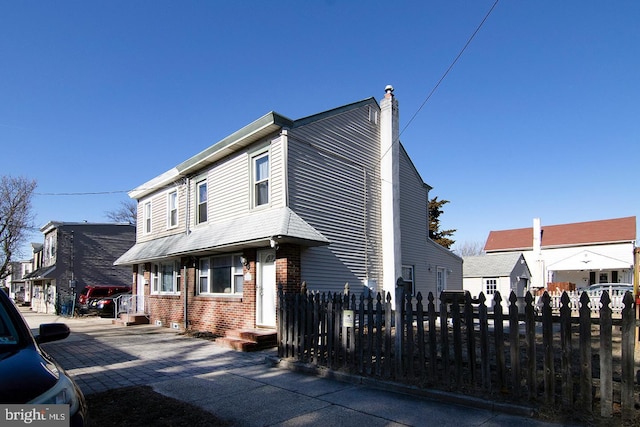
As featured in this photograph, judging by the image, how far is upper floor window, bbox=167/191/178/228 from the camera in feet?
→ 58.4

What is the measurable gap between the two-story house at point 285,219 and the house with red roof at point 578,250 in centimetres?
2416

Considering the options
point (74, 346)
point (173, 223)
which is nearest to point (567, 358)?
point (74, 346)

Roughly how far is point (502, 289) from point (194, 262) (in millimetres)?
26183

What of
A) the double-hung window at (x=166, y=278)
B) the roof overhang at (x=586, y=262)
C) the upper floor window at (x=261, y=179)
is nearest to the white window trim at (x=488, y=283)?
the roof overhang at (x=586, y=262)

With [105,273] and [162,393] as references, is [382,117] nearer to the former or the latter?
[162,393]

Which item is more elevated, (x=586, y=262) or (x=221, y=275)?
(x=221, y=275)

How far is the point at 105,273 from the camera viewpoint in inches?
1201

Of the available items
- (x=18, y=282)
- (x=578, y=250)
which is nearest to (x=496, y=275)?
(x=578, y=250)

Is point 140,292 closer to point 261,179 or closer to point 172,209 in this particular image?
point 172,209

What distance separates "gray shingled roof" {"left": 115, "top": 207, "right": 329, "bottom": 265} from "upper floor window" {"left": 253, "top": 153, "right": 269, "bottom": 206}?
0.52 m

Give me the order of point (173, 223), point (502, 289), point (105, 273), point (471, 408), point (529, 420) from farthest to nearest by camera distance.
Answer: point (502, 289), point (105, 273), point (173, 223), point (471, 408), point (529, 420)

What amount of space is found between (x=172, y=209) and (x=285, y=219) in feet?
28.2

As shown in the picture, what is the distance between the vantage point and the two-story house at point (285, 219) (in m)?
12.1

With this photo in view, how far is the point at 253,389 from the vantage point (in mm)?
6855
